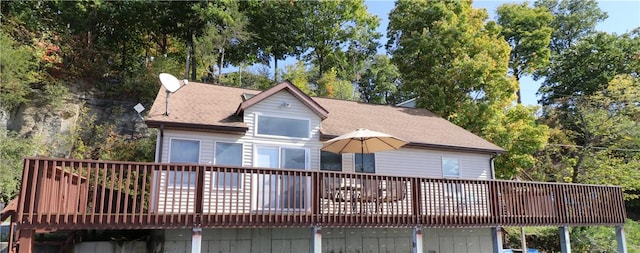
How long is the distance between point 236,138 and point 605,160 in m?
18.0

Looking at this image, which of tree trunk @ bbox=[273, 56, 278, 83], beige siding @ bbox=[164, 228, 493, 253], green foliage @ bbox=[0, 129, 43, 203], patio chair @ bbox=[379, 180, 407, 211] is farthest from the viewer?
tree trunk @ bbox=[273, 56, 278, 83]

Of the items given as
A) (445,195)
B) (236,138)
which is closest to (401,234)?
(445,195)

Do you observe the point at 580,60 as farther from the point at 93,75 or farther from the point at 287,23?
the point at 93,75

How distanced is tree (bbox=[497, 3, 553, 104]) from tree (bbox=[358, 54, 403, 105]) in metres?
8.40

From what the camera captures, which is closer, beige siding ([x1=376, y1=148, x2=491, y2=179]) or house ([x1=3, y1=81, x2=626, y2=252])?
house ([x1=3, y1=81, x2=626, y2=252])

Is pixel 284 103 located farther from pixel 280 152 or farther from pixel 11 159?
pixel 11 159

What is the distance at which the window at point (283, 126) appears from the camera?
10.8m

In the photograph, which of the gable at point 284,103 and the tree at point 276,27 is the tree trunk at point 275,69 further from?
the gable at point 284,103

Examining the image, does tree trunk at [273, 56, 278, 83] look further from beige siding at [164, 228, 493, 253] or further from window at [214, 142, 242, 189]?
beige siding at [164, 228, 493, 253]

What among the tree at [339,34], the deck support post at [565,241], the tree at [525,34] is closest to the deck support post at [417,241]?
the deck support post at [565,241]

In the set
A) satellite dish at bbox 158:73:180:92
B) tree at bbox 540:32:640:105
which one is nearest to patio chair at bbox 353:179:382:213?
satellite dish at bbox 158:73:180:92

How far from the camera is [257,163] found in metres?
10.5

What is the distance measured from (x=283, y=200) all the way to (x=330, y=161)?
3.52 metres

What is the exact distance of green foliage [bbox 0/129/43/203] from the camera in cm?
1343
